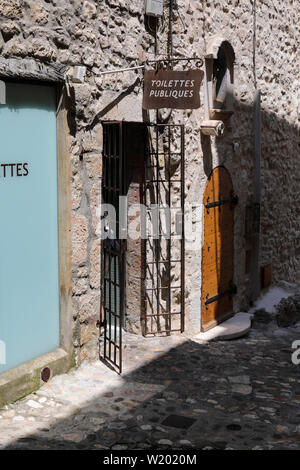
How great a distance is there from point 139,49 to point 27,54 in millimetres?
1636

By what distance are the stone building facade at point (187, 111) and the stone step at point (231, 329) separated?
166 millimetres

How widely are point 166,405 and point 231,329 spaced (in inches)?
115

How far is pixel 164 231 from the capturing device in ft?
21.8

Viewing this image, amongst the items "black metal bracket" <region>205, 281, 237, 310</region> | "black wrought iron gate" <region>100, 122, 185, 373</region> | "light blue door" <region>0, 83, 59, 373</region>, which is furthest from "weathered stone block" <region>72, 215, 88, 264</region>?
"black metal bracket" <region>205, 281, 237, 310</region>

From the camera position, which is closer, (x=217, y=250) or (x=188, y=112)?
(x=188, y=112)

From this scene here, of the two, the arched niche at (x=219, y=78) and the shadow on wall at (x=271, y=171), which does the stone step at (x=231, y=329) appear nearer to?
the shadow on wall at (x=271, y=171)

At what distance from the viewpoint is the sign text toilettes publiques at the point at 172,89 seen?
5512 mm

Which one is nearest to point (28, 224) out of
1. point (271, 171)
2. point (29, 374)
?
point (29, 374)

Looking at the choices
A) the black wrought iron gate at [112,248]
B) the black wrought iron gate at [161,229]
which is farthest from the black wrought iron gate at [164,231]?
the black wrought iron gate at [112,248]

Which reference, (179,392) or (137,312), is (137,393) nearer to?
(179,392)

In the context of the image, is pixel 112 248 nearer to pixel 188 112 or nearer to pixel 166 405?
pixel 166 405

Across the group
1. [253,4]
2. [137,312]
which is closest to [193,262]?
[137,312]

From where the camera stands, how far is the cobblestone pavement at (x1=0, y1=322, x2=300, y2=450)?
4199 mm

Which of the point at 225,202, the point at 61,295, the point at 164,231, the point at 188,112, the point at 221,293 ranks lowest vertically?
the point at 221,293
